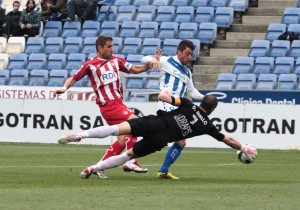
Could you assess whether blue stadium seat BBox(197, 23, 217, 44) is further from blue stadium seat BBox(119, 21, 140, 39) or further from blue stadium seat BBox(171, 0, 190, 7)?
blue stadium seat BBox(119, 21, 140, 39)

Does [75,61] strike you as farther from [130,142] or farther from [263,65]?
[130,142]

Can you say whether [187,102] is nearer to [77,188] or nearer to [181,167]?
[77,188]

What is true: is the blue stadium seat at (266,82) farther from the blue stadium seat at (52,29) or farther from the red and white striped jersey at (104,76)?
the red and white striped jersey at (104,76)

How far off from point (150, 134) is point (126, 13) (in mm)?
22616

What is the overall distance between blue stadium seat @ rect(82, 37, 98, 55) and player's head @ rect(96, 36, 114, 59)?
19.3 m

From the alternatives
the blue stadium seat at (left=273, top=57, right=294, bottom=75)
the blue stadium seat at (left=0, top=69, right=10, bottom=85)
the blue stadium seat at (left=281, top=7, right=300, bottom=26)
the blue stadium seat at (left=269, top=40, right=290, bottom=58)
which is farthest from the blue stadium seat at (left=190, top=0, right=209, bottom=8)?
the blue stadium seat at (left=0, top=69, right=10, bottom=85)

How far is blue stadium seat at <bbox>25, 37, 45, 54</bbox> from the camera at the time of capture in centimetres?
3584

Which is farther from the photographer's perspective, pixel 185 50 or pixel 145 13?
pixel 145 13

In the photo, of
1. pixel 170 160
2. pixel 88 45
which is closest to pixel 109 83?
pixel 170 160

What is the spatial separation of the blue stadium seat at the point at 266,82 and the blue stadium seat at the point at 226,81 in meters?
0.81

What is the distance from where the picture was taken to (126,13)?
36344mm

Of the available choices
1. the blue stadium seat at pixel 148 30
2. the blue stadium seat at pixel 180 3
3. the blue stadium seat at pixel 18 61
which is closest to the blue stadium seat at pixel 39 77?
the blue stadium seat at pixel 18 61

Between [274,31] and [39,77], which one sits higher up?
[274,31]

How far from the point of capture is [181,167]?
18.0 m
